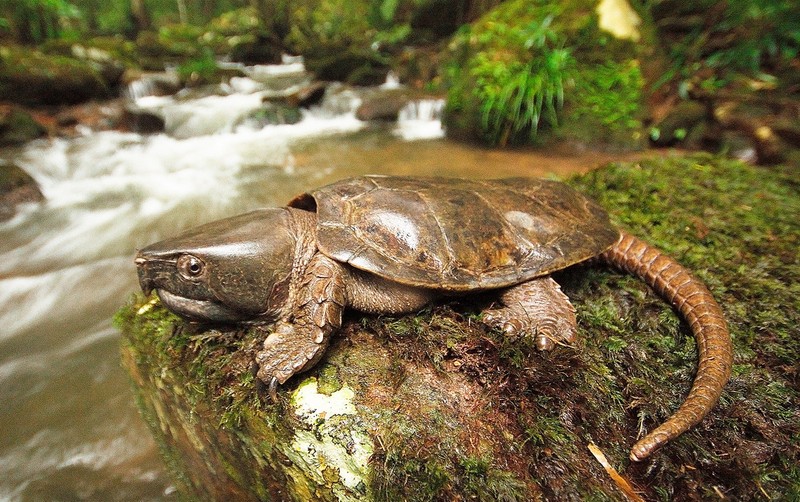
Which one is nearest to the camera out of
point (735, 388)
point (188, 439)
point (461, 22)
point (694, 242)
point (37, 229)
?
point (735, 388)

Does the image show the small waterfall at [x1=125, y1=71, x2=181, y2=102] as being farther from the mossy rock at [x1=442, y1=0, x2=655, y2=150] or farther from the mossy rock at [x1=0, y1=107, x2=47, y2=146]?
the mossy rock at [x1=442, y1=0, x2=655, y2=150]

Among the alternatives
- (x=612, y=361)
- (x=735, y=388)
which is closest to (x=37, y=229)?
(x=612, y=361)

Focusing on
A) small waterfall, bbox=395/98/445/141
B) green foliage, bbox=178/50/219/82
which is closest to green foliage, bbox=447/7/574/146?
small waterfall, bbox=395/98/445/141

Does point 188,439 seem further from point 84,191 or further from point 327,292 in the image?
point 84,191

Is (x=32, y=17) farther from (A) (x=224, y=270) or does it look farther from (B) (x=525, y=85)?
(A) (x=224, y=270)

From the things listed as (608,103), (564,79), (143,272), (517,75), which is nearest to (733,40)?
(608,103)

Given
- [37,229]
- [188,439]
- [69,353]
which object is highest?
[188,439]

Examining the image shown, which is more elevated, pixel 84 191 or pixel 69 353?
pixel 84 191

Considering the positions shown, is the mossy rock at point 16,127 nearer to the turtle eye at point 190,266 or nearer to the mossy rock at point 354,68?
the mossy rock at point 354,68
